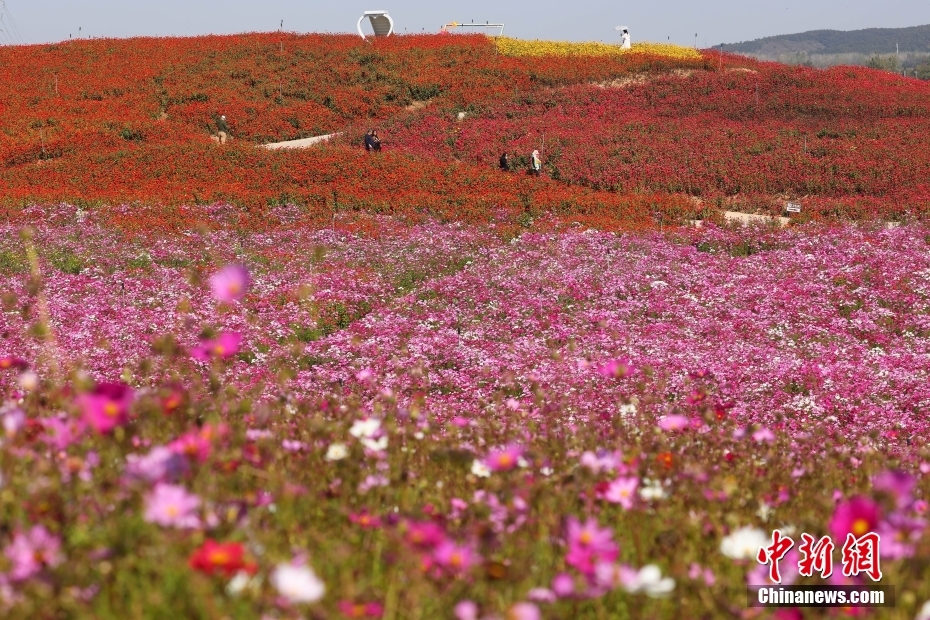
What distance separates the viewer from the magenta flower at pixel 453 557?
221 cm

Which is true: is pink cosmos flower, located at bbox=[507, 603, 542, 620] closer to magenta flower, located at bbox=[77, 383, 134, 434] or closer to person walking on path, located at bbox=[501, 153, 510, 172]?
magenta flower, located at bbox=[77, 383, 134, 434]

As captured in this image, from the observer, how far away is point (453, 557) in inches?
87.7

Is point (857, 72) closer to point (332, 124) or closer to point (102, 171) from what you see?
point (332, 124)

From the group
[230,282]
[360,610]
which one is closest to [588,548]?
[360,610]

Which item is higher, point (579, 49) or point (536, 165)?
point (579, 49)

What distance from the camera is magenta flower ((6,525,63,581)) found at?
6.53ft

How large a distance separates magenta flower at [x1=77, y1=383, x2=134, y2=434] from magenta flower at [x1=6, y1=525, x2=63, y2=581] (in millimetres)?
299

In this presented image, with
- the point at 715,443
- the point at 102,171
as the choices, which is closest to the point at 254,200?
the point at 102,171

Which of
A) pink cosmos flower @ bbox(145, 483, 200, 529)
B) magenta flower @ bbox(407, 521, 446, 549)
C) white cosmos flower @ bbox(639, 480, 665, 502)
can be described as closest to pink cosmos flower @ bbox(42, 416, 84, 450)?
pink cosmos flower @ bbox(145, 483, 200, 529)

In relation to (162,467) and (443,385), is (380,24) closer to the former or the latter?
(443,385)

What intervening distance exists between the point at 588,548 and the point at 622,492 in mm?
700

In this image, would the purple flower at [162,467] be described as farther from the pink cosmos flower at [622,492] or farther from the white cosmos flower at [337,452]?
the pink cosmos flower at [622,492]

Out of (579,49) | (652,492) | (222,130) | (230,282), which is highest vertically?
(579,49)

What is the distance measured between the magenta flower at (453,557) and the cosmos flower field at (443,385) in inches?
1.9
